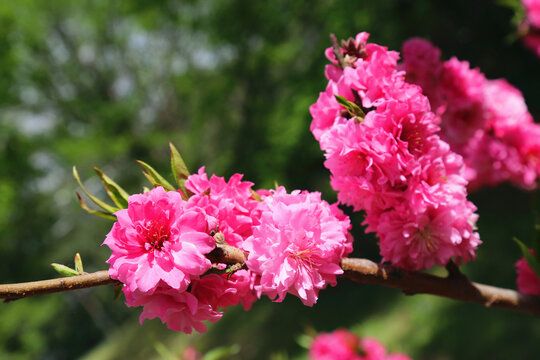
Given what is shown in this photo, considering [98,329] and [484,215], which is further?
[98,329]

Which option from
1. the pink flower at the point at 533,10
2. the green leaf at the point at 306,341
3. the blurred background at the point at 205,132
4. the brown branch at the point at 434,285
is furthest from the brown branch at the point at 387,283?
the blurred background at the point at 205,132

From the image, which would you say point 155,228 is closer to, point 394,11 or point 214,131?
point 394,11

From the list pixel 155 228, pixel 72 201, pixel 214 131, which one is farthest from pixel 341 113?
pixel 72 201

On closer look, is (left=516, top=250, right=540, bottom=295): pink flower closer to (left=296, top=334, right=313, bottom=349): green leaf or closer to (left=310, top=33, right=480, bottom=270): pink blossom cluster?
(left=310, top=33, right=480, bottom=270): pink blossom cluster

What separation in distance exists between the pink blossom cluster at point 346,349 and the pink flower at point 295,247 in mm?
2318

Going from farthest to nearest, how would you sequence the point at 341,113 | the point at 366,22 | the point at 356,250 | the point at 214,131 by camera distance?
the point at 214,131, the point at 356,250, the point at 366,22, the point at 341,113

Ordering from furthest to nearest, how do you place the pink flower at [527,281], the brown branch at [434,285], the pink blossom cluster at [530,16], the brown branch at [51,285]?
1. the pink blossom cluster at [530,16]
2. the pink flower at [527,281]
3. the brown branch at [434,285]
4. the brown branch at [51,285]

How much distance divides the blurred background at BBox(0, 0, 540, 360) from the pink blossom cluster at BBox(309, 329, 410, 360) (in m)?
2.32

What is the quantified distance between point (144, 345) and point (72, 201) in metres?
5.04

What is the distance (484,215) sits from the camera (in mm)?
7488

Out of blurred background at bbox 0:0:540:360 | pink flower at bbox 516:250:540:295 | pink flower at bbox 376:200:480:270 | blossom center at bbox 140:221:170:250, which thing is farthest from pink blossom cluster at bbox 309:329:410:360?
blossom center at bbox 140:221:170:250

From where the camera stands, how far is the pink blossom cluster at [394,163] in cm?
109

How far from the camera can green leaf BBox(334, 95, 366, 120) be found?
1094 mm

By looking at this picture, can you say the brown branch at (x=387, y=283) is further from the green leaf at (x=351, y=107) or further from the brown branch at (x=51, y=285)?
the green leaf at (x=351, y=107)
